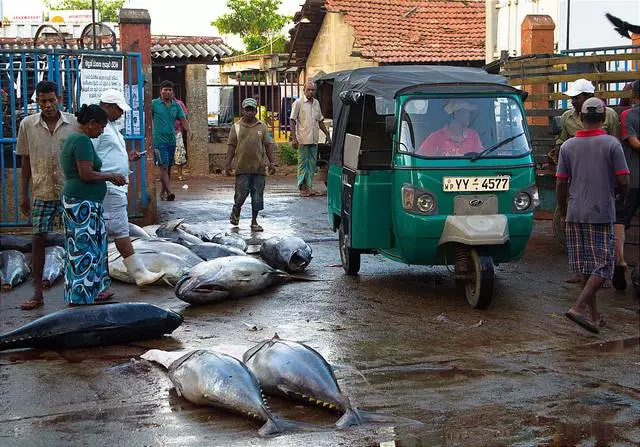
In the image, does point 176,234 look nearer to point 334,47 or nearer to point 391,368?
point 391,368

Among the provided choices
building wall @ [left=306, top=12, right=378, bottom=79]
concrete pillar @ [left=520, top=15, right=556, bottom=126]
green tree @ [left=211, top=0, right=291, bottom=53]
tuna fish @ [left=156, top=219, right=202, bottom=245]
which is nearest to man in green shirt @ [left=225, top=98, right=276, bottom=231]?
tuna fish @ [left=156, top=219, right=202, bottom=245]

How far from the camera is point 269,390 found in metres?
5.75

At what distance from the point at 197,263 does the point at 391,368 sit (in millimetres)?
3384

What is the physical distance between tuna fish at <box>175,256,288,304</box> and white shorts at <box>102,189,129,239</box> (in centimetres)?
74

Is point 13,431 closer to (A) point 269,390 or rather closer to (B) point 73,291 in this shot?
(A) point 269,390

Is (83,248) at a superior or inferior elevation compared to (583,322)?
superior

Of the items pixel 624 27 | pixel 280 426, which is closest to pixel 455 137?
pixel 280 426

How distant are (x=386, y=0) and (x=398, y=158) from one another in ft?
65.8

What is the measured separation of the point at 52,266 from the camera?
9.48 m

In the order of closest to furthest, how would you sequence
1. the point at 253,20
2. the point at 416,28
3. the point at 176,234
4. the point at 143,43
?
the point at 176,234, the point at 143,43, the point at 416,28, the point at 253,20

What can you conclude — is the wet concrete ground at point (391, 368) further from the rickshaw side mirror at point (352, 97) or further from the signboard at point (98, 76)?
the signboard at point (98, 76)

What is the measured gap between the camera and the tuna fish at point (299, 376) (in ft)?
17.8

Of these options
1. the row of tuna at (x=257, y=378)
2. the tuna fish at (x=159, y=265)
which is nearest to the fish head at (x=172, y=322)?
the row of tuna at (x=257, y=378)

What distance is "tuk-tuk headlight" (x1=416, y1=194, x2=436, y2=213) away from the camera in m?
8.23
